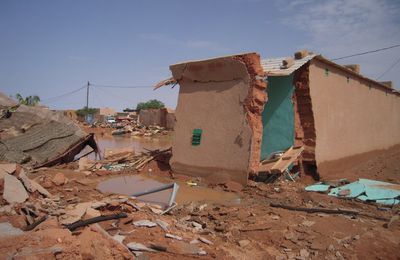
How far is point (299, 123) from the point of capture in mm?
9625

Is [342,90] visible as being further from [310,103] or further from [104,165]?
[104,165]

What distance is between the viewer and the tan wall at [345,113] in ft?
32.3

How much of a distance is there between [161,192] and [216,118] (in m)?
2.78

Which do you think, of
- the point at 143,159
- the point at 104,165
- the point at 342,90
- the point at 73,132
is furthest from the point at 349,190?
the point at 73,132

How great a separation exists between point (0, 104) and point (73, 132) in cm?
282

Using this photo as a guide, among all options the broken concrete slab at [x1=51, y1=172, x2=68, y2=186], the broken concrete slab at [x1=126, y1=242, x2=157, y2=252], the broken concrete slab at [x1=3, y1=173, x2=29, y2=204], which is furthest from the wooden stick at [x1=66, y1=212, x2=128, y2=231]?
the broken concrete slab at [x1=51, y1=172, x2=68, y2=186]

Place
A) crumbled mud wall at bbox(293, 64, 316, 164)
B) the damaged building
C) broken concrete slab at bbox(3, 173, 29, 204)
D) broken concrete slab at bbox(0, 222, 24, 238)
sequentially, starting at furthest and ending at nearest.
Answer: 1. the damaged building
2. crumbled mud wall at bbox(293, 64, 316, 164)
3. broken concrete slab at bbox(3, 173, 29, 204)
4. broken concrete slab at bbox(0, 222, 24, 238)

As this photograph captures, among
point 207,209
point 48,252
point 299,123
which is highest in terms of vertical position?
point 299,123

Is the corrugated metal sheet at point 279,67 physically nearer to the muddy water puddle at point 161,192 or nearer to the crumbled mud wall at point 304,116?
the crumbled mud wall at point 304,116

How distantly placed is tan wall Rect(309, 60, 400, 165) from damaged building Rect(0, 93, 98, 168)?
7.28 m

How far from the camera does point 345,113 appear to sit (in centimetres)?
1172

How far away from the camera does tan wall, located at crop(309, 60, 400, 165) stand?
388 inches

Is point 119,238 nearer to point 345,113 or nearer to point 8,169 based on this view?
point 8,169

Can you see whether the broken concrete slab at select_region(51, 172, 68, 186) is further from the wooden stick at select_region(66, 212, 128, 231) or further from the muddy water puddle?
the wooden stick at select_region(66, 212, 128, 231)
